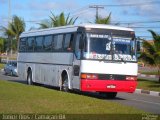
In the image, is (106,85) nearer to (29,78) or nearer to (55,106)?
(55,106)

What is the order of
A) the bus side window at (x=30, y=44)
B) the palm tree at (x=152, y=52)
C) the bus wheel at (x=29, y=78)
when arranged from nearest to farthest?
the bus side window at (x=30, y=44) < the bus wheel at (x=29, y=78) < the palm tree at (x=152, y=52)

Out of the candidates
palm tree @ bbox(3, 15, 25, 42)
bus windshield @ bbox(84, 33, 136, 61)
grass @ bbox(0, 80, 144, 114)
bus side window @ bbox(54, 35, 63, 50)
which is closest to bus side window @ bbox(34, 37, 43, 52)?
bus side window @ bbox(54, 35, 63, 50)

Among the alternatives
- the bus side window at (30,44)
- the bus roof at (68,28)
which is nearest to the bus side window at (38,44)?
the bus roof at (68,28)

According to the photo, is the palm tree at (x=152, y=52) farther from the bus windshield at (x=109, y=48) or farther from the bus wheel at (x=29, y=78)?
the bus windshield at (x=109, y=48)

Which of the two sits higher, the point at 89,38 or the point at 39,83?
the point at 89,38

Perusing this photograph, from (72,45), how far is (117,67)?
2.38 meters

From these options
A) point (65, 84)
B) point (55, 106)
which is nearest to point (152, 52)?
point (65, 84)

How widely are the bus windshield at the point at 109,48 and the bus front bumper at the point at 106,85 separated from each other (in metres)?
0.98

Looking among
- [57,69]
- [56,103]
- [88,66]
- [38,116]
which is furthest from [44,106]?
[57,69]

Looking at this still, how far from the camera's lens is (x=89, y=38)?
766 inches

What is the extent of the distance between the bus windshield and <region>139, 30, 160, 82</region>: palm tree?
542 inches

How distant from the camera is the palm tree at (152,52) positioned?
33.8 m

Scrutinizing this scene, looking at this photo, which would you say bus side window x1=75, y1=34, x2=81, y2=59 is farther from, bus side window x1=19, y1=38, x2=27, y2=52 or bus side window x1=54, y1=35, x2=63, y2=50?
bus side window x1=19, y1=38, x2=27, y2=52

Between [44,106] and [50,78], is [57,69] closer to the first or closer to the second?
[50,78]
